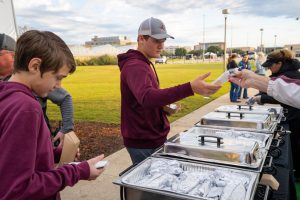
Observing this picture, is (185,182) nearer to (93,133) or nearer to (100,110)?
(93,133)

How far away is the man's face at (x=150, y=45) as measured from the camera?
2.27m

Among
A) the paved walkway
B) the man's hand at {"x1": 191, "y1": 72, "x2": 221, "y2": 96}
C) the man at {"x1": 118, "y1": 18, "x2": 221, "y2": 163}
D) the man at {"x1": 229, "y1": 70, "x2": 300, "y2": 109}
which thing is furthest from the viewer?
the paved walkway

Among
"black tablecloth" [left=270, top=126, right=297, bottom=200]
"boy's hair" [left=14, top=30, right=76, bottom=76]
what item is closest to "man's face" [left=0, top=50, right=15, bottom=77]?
"boy's hair" [left=14, top=30, right=76, bottom=76]

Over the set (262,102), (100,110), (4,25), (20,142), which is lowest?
(100,110)

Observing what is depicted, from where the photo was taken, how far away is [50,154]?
48.3 inches

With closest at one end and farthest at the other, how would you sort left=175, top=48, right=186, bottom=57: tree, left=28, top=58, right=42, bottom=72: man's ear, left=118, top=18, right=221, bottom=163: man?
left=28, top=58, right=42, bottom=72: man's ear < left=118, top=18, right=221, bottom=163: man < left=175, top=48, right=186, bottom=57: tree

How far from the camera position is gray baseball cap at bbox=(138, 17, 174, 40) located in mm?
2205

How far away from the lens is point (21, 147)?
1.03m

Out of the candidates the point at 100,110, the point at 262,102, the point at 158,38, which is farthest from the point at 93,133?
the point at 158,38

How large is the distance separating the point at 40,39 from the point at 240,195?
1.22 metres

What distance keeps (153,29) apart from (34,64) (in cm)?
124

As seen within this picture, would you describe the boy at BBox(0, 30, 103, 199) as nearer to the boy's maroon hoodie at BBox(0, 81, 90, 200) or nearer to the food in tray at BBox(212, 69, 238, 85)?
the boy's maroon hoodie at BBox(0, 81, 90, 200)

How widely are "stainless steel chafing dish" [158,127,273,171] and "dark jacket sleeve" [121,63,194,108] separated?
35 cm

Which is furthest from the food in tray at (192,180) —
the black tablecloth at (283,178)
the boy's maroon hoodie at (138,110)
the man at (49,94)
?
the man at (49,94)
